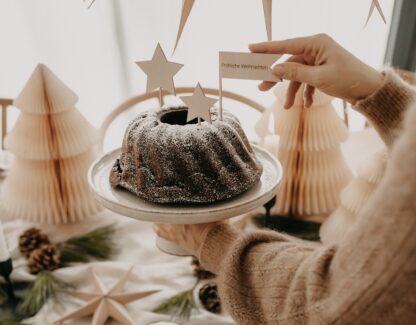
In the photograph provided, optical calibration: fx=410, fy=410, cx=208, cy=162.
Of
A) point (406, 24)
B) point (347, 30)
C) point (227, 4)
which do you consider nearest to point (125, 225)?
point (227, 4)

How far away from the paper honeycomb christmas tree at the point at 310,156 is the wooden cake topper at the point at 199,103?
0.41 metres

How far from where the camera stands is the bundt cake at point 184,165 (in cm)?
68

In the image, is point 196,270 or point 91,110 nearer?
point 196,270

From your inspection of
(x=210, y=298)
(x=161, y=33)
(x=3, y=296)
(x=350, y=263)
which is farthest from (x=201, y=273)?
(x=161, y=33)

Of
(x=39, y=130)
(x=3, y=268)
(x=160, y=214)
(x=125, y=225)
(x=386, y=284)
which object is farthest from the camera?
(x=125, y=225)

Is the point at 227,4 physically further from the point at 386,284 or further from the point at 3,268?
the point at 386,284

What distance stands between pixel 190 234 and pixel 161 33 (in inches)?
36.6

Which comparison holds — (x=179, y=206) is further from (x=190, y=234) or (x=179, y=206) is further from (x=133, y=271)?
(x=133, y=271)

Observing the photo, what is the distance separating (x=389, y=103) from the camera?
710 mm

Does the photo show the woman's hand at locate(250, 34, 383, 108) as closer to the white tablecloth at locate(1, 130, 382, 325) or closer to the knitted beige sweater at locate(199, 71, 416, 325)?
the knitted beige sweater at locate(199, 71, 416, 325)

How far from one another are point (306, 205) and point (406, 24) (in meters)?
0.78

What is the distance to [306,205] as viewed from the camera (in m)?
1.11

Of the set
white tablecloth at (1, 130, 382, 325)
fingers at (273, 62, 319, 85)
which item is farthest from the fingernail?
white tablecloth at (1, 130, 382, 325)

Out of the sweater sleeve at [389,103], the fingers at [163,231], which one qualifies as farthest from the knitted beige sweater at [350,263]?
the fingers at [163,231]
